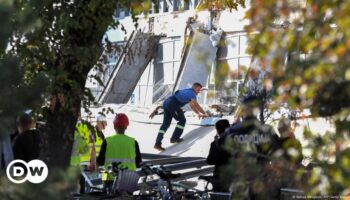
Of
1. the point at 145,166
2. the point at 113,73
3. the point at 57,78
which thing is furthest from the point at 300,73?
the point at 113,73

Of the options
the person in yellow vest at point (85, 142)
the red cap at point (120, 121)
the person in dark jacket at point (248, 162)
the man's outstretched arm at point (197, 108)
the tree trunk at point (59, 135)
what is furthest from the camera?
the man's outstretched arm at point (197, 108)

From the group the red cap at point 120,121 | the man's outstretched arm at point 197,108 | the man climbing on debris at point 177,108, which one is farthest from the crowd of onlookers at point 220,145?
the man's outstretched arm at point 197,108

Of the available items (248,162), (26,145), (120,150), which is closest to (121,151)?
(120,150)

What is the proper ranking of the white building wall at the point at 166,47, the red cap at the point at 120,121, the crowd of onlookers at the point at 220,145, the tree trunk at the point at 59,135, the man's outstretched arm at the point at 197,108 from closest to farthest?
the crowd of onlookers at the point at 220,145, the tree trunk at the point at 59,135, the red cap at the point at 120,121, the man's outstretched arm at the point at 197,108, the white building wall at the point at 166,47

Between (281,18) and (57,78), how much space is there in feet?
15.2

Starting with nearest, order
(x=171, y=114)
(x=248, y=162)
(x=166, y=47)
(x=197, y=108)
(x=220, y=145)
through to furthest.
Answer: (x=248, y=162)
(x=220, y=145)
(x=171, y=114)
(x=197, y=108)
(x=166, y=47)

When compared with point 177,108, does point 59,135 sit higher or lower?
lower

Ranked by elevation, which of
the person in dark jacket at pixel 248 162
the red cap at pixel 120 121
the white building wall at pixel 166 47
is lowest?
the person in dark jacket at pixel 248 162

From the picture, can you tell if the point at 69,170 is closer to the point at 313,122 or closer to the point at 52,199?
the point at 52,199

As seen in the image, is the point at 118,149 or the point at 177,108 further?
the point at 177,108

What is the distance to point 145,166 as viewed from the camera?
10.7 metres

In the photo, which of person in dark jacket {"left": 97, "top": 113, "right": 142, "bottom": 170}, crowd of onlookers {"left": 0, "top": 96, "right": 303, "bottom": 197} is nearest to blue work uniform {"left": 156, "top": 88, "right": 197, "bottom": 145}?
crowd of onlookers {"left": 0, "top": 96, "right": 303, "bottom": 197}

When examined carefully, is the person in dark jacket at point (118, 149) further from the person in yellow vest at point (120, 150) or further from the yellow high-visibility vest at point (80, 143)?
the yellow high-visibility vest at point (80, 143)

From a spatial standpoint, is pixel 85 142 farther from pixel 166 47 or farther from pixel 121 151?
pixel 166 47
